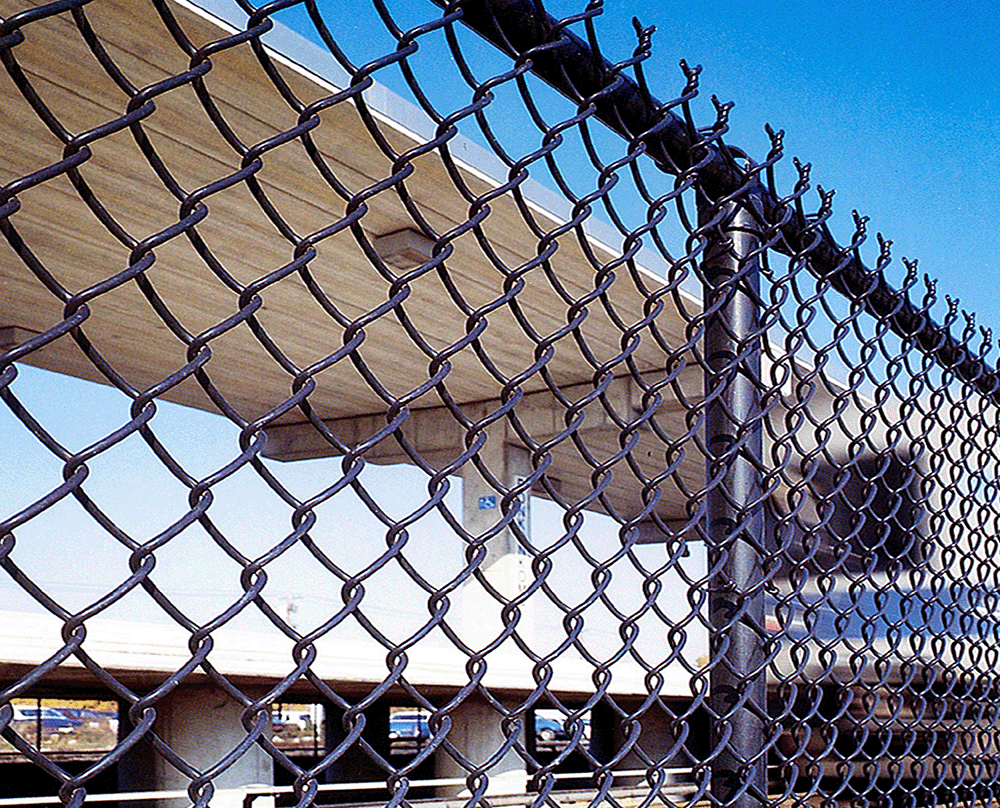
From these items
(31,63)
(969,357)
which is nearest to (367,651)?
(31,63)

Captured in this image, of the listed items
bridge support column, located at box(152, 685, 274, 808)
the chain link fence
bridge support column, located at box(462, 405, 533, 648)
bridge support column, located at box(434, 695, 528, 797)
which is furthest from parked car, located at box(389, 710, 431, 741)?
the chain link fence

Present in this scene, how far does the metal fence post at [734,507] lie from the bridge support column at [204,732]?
23.8 feet

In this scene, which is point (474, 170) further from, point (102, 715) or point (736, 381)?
point (102, 715)

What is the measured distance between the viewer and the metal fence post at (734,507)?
143 cm

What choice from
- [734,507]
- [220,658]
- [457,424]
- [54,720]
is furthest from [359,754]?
[54,720]

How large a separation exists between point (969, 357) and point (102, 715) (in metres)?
28.5

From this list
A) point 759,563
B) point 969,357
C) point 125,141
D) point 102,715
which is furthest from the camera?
point 102,715

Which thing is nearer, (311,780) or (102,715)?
(311,780)

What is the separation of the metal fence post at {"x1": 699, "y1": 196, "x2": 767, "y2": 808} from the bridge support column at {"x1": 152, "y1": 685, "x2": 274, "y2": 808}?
23.8 feet

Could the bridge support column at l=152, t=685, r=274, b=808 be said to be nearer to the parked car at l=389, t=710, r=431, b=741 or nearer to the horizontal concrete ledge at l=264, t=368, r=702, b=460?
the horizontal concrete ledge at l=264, t=368, r=702, b=460

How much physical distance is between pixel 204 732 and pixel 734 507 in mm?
7708

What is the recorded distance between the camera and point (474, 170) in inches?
248

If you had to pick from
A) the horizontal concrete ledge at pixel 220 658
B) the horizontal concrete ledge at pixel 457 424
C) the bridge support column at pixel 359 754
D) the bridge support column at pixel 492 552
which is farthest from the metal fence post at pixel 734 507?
the bridge support column at pixel 359 754

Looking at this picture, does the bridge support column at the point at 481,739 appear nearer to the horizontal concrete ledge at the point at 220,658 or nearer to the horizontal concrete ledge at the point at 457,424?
the horizontal concrete ledge at the point at 220,658
